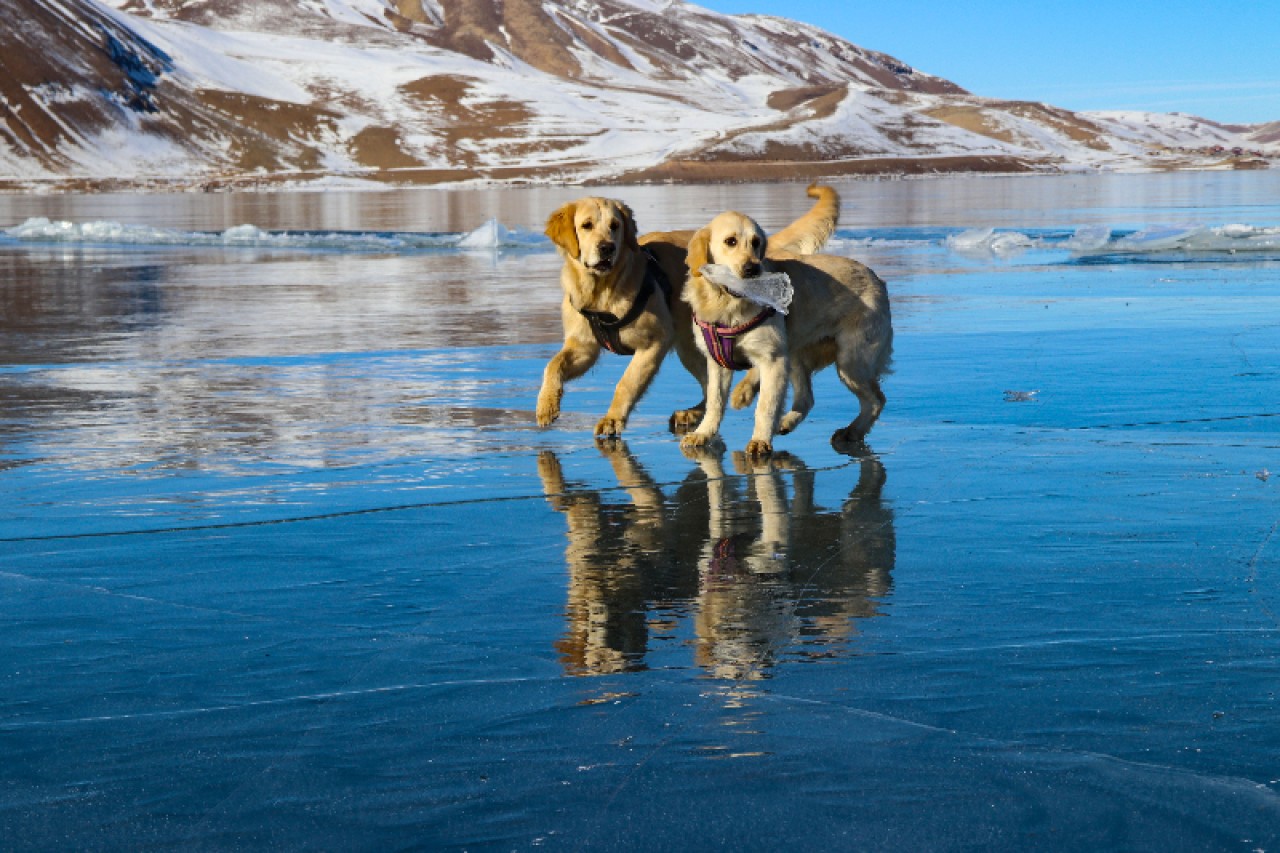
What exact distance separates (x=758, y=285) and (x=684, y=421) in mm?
1360

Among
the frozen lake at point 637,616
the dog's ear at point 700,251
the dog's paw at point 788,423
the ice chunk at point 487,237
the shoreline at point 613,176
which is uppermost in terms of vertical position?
the shoreline at point 613,176

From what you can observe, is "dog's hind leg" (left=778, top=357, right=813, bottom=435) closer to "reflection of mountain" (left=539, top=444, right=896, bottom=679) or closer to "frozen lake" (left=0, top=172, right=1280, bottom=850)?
"frozen lake" (left=0, top=172, right=1280, bottom=850)

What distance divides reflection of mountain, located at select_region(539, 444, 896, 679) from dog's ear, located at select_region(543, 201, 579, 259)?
1.46 metres

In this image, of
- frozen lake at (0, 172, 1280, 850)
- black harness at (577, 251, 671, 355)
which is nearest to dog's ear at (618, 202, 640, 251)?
black harness at (577, 251, 671, 355)

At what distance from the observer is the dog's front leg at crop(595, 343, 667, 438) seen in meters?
7.62

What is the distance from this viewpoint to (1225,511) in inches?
212

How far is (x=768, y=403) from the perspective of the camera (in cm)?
701

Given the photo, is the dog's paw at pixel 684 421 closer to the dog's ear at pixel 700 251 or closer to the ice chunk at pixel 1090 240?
the dog's ear at pixel 700 251

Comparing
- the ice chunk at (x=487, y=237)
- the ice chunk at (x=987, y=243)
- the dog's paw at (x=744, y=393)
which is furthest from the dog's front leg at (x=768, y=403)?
the ice chunk at (x=487, y=237)

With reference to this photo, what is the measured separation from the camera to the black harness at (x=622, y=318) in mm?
7664

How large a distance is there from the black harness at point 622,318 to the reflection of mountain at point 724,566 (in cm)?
121

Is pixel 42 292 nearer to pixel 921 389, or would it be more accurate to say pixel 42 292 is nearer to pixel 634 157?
pixel 921 389

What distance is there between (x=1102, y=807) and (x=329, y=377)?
25.7ft

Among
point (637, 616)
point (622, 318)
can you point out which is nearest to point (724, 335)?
point (622, 318)
